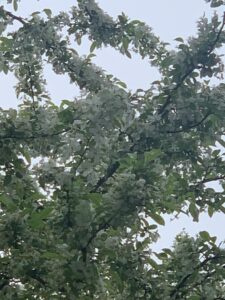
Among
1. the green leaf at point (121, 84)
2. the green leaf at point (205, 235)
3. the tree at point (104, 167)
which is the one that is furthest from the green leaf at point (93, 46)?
the green leaf at point (205, 235)

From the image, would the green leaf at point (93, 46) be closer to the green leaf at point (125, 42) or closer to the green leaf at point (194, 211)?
the green leaf at point (125, 42)

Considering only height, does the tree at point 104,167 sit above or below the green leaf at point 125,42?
below

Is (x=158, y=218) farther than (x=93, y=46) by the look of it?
No

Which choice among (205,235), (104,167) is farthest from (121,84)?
(205,235)

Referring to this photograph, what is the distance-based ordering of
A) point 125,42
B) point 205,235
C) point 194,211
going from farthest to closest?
point 125,42 → point 194,211 → point 205,235

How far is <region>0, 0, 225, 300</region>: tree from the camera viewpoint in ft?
14.2

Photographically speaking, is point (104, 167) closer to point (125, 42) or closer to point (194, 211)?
point (194, 211)

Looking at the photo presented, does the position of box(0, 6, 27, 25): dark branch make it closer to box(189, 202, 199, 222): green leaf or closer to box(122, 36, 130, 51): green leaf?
box(122, 36, 130, 51): green leaf

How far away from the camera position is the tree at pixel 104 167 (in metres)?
4.34

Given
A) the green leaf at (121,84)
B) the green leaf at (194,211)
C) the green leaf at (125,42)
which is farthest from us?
the green leaf at (125,42)

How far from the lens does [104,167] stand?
5449mm

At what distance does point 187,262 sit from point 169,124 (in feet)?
4.74

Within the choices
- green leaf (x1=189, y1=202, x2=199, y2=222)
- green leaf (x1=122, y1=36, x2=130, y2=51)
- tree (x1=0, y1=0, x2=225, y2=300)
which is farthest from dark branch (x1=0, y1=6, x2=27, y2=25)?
green leaf (x1=189, y1=202, x2=199, y2=222)

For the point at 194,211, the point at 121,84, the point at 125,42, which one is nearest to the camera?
the point at 121,84
